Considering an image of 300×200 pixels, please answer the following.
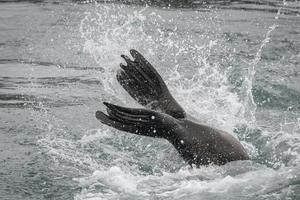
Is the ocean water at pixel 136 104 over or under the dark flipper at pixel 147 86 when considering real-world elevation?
under

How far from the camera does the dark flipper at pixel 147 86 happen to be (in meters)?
6.70

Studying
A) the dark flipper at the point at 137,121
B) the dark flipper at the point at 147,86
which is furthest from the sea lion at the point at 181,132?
the dark flipper at the point at 147,86

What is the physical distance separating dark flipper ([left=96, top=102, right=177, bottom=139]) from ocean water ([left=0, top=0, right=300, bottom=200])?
41 cm

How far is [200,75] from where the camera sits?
9.84 metres

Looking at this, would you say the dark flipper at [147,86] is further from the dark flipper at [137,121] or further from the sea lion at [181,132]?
the dark flipper at [137,121]

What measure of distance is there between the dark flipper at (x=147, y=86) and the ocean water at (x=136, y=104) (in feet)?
1.76

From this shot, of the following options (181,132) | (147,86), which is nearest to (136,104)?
(147,86)

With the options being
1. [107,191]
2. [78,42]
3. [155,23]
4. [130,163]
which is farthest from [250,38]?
[107,191]

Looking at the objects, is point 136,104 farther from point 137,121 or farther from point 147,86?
point 137,121

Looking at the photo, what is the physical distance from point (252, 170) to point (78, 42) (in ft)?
19.7

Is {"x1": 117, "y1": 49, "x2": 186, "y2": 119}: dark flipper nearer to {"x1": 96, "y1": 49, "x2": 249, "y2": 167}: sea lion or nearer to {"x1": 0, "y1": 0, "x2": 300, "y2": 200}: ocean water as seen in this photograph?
{"x1": 96, "y1": 49, "x2": 249, "y2": 167}: sea lion

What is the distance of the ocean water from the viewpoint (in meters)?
6.17

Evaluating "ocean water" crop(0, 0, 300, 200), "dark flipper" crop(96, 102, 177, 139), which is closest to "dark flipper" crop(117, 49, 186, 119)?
"dark flipper" crop(96, 102, 177, 139)

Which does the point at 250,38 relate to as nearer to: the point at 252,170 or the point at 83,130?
the point at 83,130
